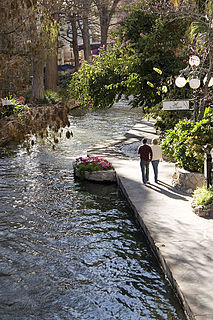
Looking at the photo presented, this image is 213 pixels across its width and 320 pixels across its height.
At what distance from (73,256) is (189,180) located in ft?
14.6

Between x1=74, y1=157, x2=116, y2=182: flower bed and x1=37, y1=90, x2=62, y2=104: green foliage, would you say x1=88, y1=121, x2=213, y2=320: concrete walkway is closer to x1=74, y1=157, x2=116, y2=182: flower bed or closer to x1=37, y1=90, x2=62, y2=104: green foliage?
x1=74, y1=157, x2=116, y2=182: flower bed

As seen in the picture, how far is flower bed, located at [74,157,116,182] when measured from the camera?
48.7ft

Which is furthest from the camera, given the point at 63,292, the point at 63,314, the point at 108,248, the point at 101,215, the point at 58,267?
the point at 101,215

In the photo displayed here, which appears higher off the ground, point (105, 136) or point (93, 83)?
point (93, 83)

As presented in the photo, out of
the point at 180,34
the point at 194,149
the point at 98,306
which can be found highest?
the point at 180,34

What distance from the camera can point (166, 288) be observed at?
7.43 m

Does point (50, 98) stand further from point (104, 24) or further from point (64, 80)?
point (104, 24)

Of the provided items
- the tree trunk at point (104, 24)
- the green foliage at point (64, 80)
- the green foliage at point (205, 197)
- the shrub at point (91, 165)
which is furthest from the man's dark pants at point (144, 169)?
the tree trunk at point (104, 24)

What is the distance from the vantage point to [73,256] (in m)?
8.85

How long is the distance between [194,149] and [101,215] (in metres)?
2.87

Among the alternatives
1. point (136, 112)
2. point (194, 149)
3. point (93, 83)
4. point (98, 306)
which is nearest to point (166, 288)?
point (98, 306)

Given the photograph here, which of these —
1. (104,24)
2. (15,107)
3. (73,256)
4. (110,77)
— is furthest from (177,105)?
(104,24)

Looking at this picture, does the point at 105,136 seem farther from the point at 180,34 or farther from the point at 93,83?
the point at 180,34

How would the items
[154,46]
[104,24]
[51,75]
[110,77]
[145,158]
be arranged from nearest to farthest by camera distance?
1. [145,158]
2. [154,46]
3. [110,77]
4. [51,75]
5. [104,24]
